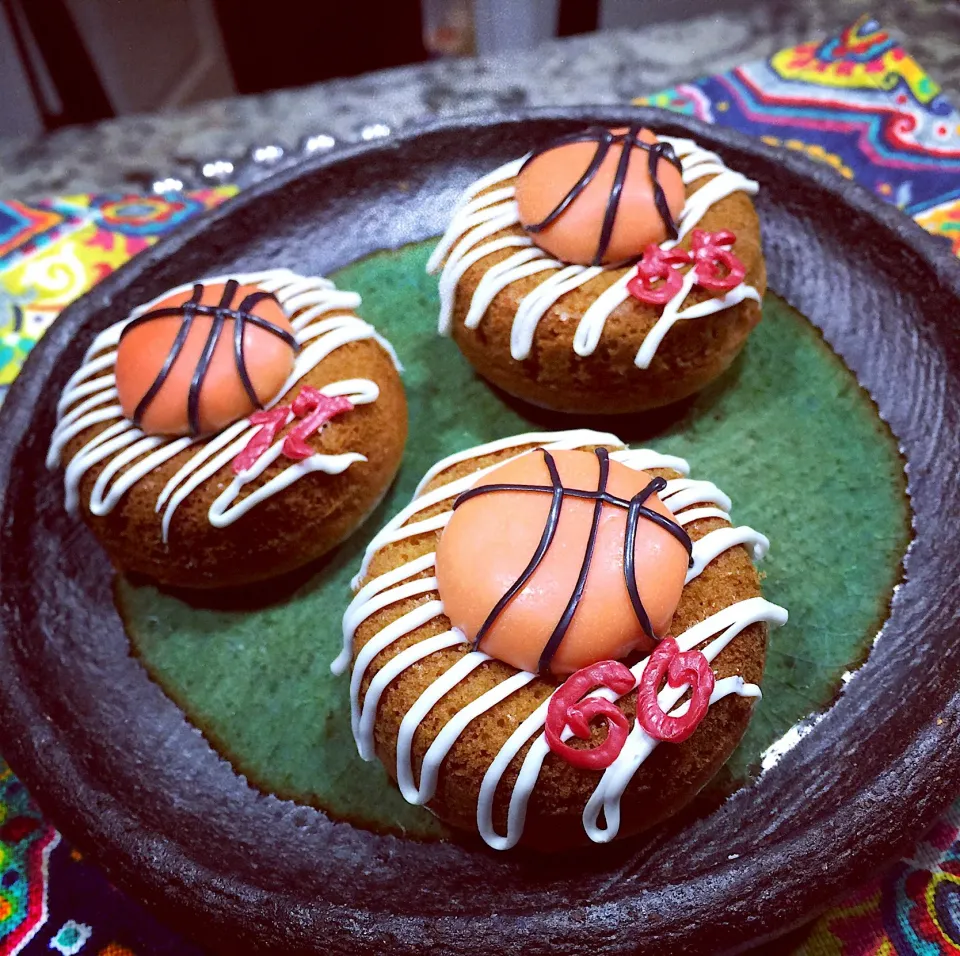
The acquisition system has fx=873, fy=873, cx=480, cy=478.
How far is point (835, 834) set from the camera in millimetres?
1309

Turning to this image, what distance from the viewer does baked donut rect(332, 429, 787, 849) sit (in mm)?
1335

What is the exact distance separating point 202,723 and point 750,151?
1.86 metres

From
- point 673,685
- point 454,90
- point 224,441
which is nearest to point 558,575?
point 673,685

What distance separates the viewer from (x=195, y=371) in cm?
169

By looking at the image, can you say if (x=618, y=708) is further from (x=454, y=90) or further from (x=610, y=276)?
(x=454, y=90)

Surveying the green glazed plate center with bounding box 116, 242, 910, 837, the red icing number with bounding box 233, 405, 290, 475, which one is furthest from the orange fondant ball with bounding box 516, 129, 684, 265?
the red icing number with bounding box 233, 405, 290, 475

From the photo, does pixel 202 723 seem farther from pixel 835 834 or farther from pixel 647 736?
pixel 835 834

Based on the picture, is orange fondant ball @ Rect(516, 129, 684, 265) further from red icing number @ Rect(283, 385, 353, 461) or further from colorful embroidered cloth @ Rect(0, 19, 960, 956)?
colorful embroidered cloth @ Rect(0, 19, 960, 956)

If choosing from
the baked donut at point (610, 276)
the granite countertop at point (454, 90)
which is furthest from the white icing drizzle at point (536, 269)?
the granite countertop at point (454, 90)

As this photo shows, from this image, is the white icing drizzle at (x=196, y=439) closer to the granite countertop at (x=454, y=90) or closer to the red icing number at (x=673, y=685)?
the red icing number at (x=673, y=685)

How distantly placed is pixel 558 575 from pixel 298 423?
0.65 metres

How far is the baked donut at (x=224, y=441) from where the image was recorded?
169cm

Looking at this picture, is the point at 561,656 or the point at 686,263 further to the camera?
the point at 686,263

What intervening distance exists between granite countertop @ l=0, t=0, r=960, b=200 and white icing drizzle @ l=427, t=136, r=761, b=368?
1.20 metres
